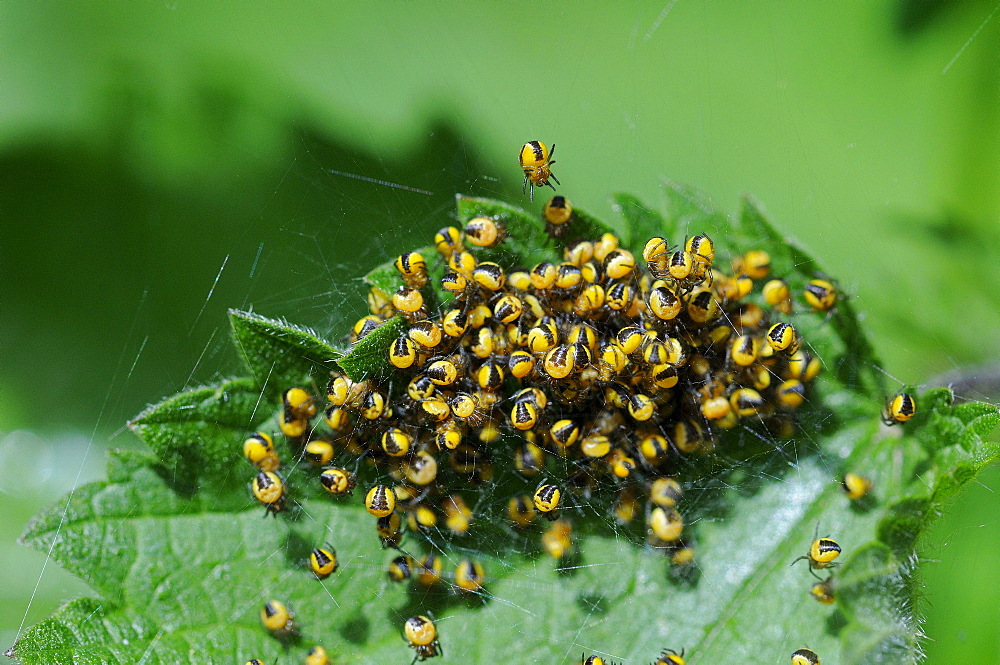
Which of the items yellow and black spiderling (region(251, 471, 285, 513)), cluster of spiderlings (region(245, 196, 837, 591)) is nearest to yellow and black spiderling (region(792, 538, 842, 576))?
cluster of spiderlings (region(245, 196, 837, 591))

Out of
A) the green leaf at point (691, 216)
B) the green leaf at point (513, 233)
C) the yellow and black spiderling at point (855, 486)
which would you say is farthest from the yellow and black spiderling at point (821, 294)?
the green leaf at point (513, 233)

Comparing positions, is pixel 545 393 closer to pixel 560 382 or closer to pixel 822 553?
pixel 560 382

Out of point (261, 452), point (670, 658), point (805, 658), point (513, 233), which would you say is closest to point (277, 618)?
point (261, 452)

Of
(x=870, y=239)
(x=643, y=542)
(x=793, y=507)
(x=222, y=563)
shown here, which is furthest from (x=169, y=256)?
(x=870, y=239)

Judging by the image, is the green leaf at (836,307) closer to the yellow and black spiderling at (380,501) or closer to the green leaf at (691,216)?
the green leaf at (691,216)

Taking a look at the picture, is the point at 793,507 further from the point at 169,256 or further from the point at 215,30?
the point at 215,30

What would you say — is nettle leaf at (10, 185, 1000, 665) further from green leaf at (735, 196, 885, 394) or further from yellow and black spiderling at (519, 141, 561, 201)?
yellow and black spiderling at (519, 141, 561, 201)
